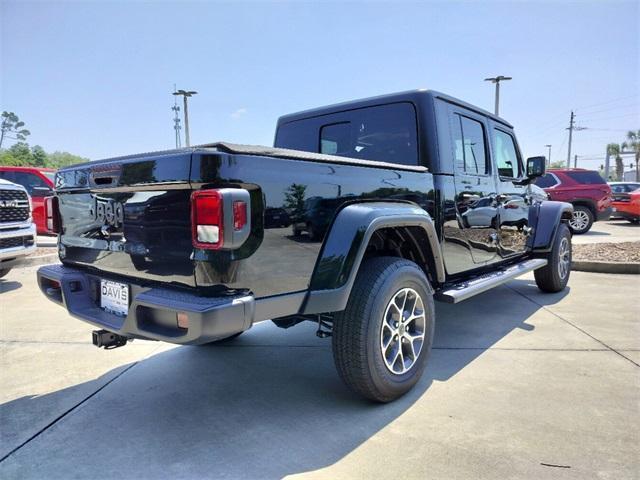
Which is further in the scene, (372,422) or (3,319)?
(3,319)

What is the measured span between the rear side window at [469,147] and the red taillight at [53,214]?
9.50ft

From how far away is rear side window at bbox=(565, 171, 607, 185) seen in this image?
11.6 metres

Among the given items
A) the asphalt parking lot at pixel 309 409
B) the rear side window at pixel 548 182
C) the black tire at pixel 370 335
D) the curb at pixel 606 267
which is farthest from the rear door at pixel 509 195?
the rear side window at pixel 548 182

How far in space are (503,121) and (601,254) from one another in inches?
170

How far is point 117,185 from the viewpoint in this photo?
219 cm

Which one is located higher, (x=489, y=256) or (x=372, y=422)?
(x=489, y=256)

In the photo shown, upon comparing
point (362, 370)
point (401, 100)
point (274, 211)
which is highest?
point (401, 100)

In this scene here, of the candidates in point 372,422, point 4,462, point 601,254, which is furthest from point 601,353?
point 601,254

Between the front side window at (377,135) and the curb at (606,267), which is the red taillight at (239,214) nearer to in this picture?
the front side window at (377,135)

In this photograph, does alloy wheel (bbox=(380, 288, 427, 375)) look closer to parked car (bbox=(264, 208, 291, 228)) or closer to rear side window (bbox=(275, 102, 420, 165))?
parked car (bbox=(264, 208, 291, 228))

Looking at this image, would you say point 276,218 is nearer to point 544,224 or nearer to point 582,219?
point 544,224

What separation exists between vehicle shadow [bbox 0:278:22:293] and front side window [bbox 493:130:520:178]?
623cm

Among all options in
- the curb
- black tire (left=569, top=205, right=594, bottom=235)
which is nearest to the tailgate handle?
the curb

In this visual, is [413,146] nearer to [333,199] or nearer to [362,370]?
[333,199]
